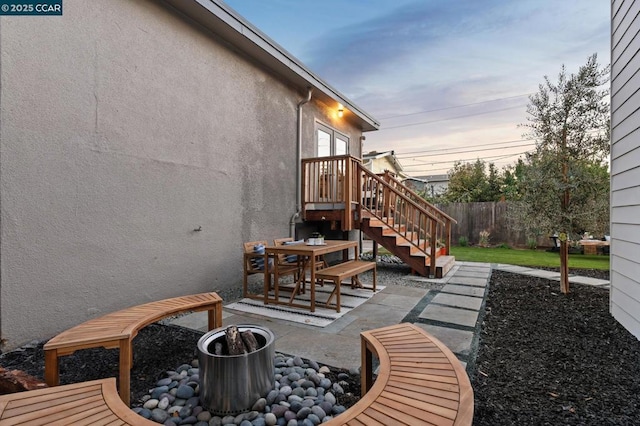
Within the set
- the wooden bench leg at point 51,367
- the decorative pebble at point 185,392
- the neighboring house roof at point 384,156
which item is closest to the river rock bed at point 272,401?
the decorative pebble at point 185,392

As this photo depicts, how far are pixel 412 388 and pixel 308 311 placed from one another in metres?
2.59

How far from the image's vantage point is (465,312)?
12.3ft

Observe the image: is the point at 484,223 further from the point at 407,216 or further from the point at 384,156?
the point at 384,156

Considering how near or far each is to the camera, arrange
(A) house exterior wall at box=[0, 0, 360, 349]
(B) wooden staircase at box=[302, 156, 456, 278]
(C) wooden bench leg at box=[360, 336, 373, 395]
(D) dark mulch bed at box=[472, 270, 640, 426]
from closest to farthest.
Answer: (D) dark mulch bed at box=[472, 270, 640, 426], (C) wooden bench leg at box=[360, 336, 373, 395], (A) house exterior wall at box=[0, 0, 360, 349], (B) wooden staircase at box=[302, 156, 456, 278]

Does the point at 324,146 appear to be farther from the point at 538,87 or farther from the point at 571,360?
the point at 571,360

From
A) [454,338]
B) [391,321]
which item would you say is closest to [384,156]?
[391,321]

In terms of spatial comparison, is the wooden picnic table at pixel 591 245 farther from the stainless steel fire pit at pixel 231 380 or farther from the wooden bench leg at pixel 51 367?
the wooden bench leg at pixel 51 367

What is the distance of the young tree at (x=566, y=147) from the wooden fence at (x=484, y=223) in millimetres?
7204

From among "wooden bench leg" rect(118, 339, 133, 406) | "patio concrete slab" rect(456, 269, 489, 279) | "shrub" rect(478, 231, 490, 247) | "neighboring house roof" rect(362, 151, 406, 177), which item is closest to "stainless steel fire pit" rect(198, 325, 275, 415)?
"wooden bench leg" rect(118, 339, 133, 406)

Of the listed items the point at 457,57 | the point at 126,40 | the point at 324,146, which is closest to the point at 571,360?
the point at 126,40

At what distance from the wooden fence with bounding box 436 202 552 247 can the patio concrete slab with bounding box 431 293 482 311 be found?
808 cm

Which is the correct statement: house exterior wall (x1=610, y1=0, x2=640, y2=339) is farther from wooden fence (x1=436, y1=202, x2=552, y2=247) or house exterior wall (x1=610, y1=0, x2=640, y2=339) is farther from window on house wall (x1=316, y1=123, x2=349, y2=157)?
wooden fence (x1=436, y1=202, x2=552, y2=247)

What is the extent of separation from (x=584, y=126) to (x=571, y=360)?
3556mm

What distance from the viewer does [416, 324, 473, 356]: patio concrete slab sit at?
8.76 ft
